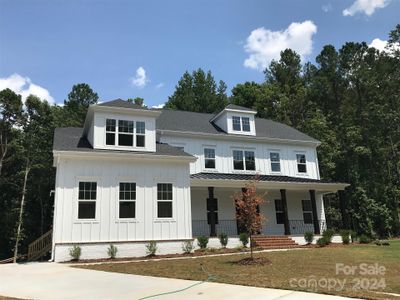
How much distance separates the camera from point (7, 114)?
29.4 meters

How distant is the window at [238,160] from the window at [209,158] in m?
1.59

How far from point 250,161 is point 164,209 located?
934 centimetres

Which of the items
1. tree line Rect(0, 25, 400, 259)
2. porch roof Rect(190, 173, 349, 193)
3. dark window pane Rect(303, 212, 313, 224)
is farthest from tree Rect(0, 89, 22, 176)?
dark window pane Rect(303, 212, 313, 224)

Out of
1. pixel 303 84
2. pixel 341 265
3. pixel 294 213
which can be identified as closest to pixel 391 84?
pixel 303 84

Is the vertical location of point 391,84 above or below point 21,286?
above

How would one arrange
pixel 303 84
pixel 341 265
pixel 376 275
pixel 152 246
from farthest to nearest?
pixel 303 84
pixel 152 246
pixel 341 265
pixel 376 275

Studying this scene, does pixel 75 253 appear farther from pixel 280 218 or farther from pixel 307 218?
pixel 307 218

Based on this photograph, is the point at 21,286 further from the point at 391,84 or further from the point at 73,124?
the point at 391,84

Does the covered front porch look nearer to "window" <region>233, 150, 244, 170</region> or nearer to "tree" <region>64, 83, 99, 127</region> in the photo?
"window" <region>233, 150, 244, 170</region>

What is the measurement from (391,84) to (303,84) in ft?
42.0

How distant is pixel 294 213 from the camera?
25.9 m

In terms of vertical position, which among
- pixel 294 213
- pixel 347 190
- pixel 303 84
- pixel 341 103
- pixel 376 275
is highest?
pixel 303 84

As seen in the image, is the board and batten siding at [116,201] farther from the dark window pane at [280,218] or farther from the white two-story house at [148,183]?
the dark window pane at [280,218]

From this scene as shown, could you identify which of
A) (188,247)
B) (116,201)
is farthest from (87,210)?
(188,247)
